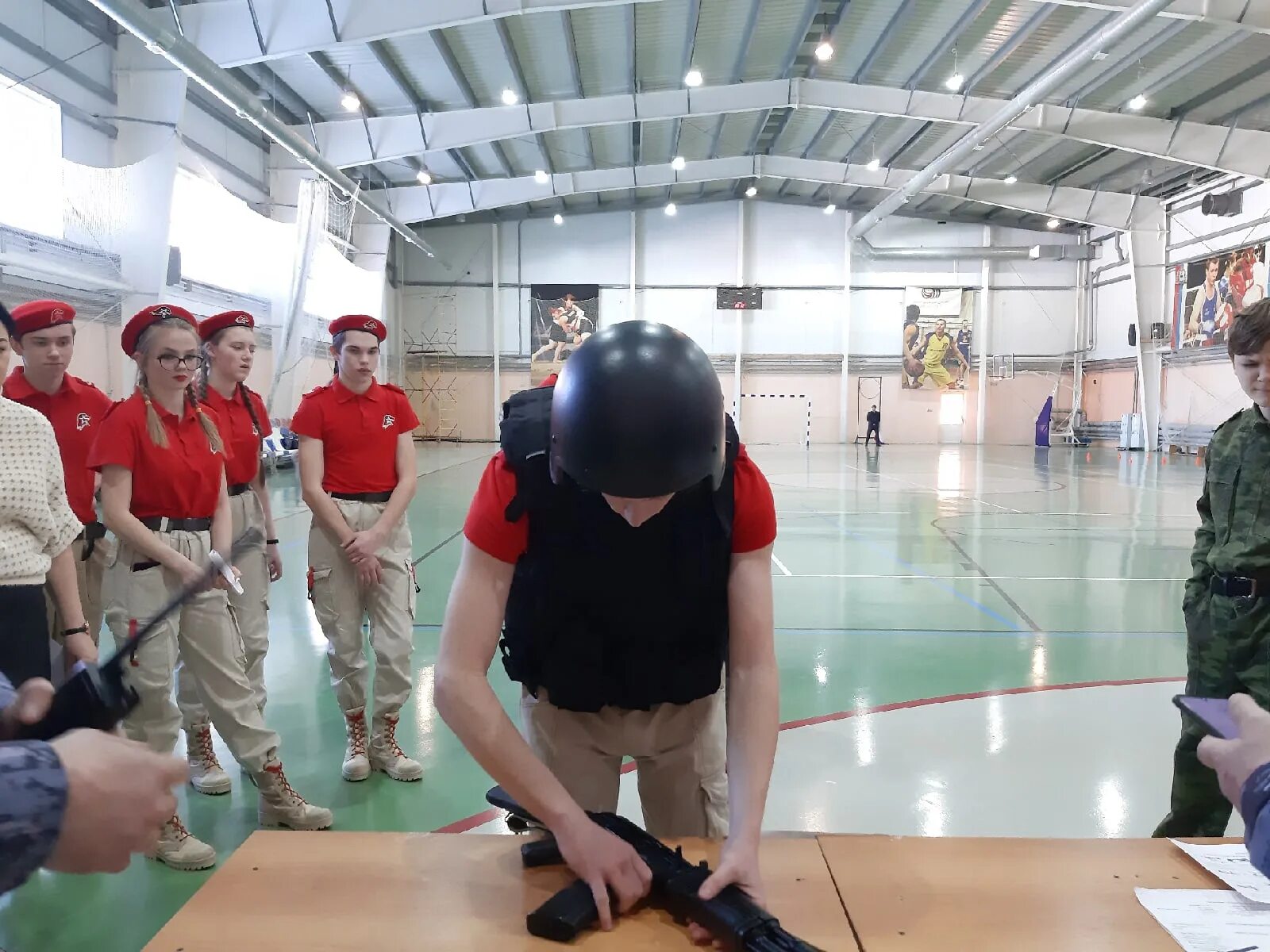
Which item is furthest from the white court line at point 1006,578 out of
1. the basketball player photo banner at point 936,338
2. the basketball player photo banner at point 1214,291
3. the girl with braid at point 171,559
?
the basketball player photo banner at point 936,338

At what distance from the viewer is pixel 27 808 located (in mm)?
840

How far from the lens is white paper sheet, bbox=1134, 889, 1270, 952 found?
1.26m

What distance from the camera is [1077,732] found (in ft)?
12.9

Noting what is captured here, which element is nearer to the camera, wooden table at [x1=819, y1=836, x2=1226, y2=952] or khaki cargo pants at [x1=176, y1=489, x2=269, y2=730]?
wooden table at [x1=819, y1=836, x2=1226, y2=952]

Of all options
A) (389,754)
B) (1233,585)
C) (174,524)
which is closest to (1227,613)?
(1233,585)

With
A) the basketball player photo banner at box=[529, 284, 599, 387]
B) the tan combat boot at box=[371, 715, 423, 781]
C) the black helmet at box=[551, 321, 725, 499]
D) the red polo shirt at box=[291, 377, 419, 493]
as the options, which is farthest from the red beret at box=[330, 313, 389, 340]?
the basketball player photo banner at box=[529, 284, 599, 387]

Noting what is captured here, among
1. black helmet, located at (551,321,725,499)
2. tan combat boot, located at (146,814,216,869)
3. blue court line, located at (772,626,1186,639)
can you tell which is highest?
black helmet, located at (551,321,725,499)

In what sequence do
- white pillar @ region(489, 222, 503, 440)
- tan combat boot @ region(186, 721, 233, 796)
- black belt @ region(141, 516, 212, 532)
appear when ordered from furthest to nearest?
white pillar @ region(489, 222, 503, 440) → tan combat boot @ region(186, 721, 233, 796) → black belt @ region(141, 516, 212, 532)

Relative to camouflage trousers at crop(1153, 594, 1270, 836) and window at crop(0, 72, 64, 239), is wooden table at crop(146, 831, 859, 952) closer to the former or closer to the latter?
camouflage trousers at crop(1153, 594, 1270, 836)

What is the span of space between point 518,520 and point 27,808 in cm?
77

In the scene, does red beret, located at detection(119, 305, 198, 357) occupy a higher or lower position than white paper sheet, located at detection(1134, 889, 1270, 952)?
higher

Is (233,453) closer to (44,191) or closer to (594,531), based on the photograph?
(594,531)

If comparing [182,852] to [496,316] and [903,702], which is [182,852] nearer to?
[903,702]

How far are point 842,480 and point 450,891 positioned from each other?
14.8 metres
